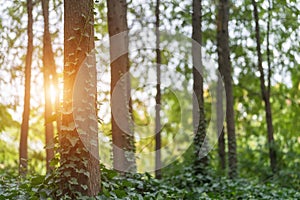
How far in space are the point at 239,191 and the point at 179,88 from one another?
23.8 feet

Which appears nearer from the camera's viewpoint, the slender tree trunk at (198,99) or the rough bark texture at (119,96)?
the rough bark texture at (119,96)

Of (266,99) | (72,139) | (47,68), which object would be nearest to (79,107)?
(72,139)

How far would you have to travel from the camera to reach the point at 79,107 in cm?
622

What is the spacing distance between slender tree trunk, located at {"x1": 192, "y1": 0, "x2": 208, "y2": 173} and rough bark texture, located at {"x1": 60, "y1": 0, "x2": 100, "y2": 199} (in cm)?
478

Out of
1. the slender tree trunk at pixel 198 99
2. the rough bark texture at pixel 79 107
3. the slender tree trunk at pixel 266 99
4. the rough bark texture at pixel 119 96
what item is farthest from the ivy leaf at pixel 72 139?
the slender tree trunk at pixel 266 99

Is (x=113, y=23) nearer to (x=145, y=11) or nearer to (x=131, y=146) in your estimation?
(x=131, y=146)

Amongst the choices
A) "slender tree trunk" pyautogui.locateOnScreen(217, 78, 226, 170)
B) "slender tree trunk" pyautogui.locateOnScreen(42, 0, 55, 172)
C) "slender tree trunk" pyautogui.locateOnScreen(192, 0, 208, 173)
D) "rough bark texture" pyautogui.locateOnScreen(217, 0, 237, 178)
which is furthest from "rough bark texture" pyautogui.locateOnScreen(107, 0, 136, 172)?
"slender tree trunk" pyautogui.locateOnScreen(217, 78, 226, 170)

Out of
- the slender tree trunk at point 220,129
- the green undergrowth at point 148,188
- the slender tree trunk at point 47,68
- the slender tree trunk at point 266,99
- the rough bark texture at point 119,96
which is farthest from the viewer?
the slender tree trunk at point 220,129

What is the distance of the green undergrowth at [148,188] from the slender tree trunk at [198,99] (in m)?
0.35

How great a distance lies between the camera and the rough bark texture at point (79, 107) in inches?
241

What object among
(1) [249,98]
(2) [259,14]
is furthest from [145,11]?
(1) [249,98]

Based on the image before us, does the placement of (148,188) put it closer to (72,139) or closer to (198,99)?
(72,139)

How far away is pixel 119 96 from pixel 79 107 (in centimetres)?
325

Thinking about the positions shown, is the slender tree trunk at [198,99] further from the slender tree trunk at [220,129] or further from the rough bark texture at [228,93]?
the slender tree trunk at [220,129]
